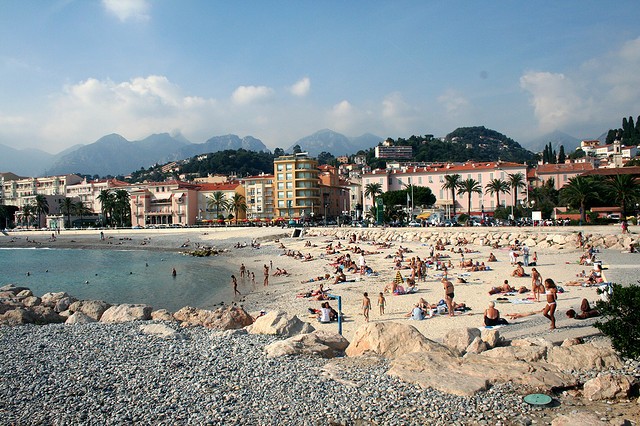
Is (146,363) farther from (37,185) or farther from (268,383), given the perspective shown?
(37,185)

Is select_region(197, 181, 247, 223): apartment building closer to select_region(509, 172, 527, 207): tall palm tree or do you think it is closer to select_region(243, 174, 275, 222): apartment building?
select_region(243, 174, 275, 222): apartment building

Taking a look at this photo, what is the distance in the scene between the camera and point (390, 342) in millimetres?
9930

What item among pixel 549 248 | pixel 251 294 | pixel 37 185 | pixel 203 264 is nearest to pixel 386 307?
pixel 251 294

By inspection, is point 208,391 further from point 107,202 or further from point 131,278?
point 107,202

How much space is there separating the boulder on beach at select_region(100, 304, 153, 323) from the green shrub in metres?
11.4

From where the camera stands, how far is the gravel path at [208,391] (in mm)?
7012

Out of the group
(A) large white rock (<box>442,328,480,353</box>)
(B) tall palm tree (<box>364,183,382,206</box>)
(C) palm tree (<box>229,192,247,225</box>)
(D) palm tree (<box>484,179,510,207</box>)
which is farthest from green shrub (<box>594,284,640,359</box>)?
(C) palm tree (<box>229,192,247,225</box>)

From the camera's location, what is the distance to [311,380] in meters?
8.33

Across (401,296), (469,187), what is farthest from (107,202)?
(401,296)

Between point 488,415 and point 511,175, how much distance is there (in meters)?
72.5

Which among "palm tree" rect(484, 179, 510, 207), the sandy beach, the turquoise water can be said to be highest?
"palm tree" rect(484, 179, 510, 207)

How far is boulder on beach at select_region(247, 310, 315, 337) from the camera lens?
11730 millimetres

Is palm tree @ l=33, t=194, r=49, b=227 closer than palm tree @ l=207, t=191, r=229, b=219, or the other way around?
palm tree @ l=207, t=191, r=229, b=219

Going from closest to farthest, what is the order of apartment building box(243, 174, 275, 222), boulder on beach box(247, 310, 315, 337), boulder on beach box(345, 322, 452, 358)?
boulder on beach box(345, 322, 452, 358)
boulder on beach box(247, 310, 315, 337)
apartment building box(243, 174, 275, 222)
